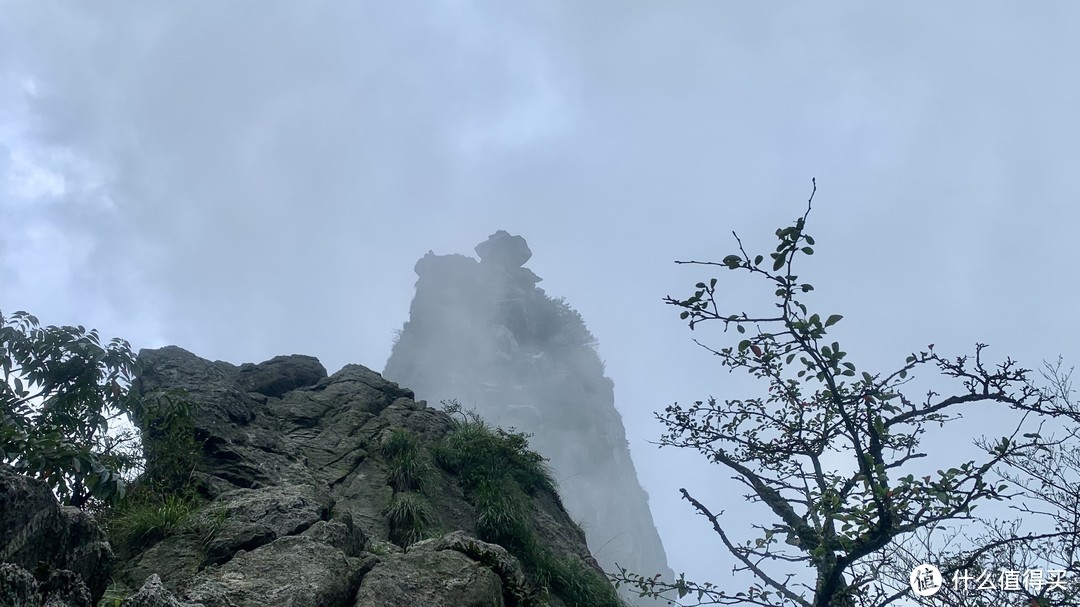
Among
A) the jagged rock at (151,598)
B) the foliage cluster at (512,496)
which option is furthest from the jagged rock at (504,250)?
the jagged rock at (151,598)

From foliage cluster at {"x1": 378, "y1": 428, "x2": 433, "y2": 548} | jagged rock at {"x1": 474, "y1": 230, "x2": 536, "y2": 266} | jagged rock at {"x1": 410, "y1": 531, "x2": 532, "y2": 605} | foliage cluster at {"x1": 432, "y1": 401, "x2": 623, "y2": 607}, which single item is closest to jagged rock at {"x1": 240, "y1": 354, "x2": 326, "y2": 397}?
foliage cluster at {"x1": 378, "y1": 428, "x2": 433, "y2": 548}

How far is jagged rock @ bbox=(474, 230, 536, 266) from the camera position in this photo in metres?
66.0

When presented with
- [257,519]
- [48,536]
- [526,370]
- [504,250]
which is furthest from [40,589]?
[504,250]

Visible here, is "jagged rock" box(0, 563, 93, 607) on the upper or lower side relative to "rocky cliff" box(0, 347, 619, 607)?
lower

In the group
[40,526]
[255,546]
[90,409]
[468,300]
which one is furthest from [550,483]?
[468,300]

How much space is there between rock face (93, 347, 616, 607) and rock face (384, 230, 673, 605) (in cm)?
3825

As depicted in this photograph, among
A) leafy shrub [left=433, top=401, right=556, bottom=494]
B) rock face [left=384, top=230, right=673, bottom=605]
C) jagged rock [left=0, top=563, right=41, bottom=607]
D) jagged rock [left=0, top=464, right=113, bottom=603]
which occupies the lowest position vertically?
jagged rock [left=0, top=563, right=41, bottom=607]

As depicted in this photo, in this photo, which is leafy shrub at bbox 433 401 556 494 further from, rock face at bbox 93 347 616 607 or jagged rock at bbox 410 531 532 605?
jagged rock at bbox 410 531 532 605

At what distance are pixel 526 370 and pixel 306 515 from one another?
5219cm

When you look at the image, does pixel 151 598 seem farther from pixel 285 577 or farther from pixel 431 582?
pixel 431 582

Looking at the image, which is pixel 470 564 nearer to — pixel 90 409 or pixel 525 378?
pixel 90 409

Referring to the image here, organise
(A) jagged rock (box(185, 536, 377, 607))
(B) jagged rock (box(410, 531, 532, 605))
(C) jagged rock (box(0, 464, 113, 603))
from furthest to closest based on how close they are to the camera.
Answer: (B) jagged rock (box(410, 531, 532, 605))
(A) jagged rock (box(185, 536, 377, 607))
(C) jagged rock (box(0, 464, 113, 603))

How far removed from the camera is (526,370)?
196 feet

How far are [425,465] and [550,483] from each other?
Answer: 267 cm
